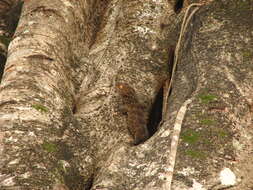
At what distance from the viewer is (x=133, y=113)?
139 inches

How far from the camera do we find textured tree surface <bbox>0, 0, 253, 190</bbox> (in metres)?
2.76

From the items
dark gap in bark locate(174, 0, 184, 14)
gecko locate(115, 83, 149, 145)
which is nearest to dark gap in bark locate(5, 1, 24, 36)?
dark gap in bark locate(174, 0, 184, 14)

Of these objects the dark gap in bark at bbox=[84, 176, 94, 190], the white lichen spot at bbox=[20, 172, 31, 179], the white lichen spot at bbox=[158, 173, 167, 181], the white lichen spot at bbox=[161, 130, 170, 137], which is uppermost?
the white lichen spot at bbox=[161, 130, 170, 137]

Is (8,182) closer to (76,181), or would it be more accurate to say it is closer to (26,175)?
(26,175)

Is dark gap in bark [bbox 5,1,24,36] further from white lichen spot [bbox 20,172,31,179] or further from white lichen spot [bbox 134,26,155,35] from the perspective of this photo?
white lichen spot [bbox 20,172,31,179]

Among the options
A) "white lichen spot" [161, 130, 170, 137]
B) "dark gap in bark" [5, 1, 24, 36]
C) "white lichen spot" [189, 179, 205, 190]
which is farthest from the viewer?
"dark gap in bark" [5, 1, 24, 36]

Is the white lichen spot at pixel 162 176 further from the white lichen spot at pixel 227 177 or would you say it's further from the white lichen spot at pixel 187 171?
the white lichen spot at pixel 227 177

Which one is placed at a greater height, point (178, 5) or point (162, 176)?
point (178, 5)

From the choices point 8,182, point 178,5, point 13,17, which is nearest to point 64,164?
point 8,182

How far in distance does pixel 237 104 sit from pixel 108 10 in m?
2.24

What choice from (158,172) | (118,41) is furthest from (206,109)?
(118,41)

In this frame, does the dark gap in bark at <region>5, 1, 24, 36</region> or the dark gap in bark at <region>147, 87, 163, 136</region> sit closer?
the dark gap in bark at <region>147, 87, 163, 136</region>

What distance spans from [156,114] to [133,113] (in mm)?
354

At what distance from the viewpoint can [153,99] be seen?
148 inches
